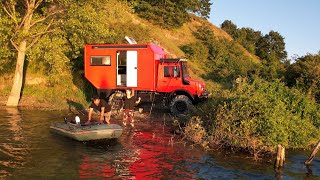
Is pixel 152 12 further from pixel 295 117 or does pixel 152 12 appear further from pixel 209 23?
pixel 295 117

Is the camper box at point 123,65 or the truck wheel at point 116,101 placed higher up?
the camper box at point 123,65

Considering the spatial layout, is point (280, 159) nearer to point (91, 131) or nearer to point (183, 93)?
point (91, 131)

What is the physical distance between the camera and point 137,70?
2252 cm

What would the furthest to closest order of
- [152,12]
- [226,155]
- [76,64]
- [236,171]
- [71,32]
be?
[152,12]
[76,64]
[71,32]
[226,155]
[236,171]

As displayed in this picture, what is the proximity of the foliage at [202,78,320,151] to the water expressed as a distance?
72 cm

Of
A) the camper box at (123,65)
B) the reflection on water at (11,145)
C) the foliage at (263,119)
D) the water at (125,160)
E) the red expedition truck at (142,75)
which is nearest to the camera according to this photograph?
the water at (125,160)

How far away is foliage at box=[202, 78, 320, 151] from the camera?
1372 cm

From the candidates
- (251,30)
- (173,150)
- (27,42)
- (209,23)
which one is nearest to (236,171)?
(173,150)

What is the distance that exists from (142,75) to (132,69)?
2.45ft

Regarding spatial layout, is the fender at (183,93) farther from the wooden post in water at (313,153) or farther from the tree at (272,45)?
the tree at (272,45)

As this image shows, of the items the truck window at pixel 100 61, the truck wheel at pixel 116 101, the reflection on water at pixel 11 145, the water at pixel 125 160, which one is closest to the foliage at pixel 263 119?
the water at pixel 125 160

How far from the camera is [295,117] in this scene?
15180 millimetres

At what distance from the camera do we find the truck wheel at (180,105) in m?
21.4

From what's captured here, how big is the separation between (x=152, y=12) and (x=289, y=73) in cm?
2428
